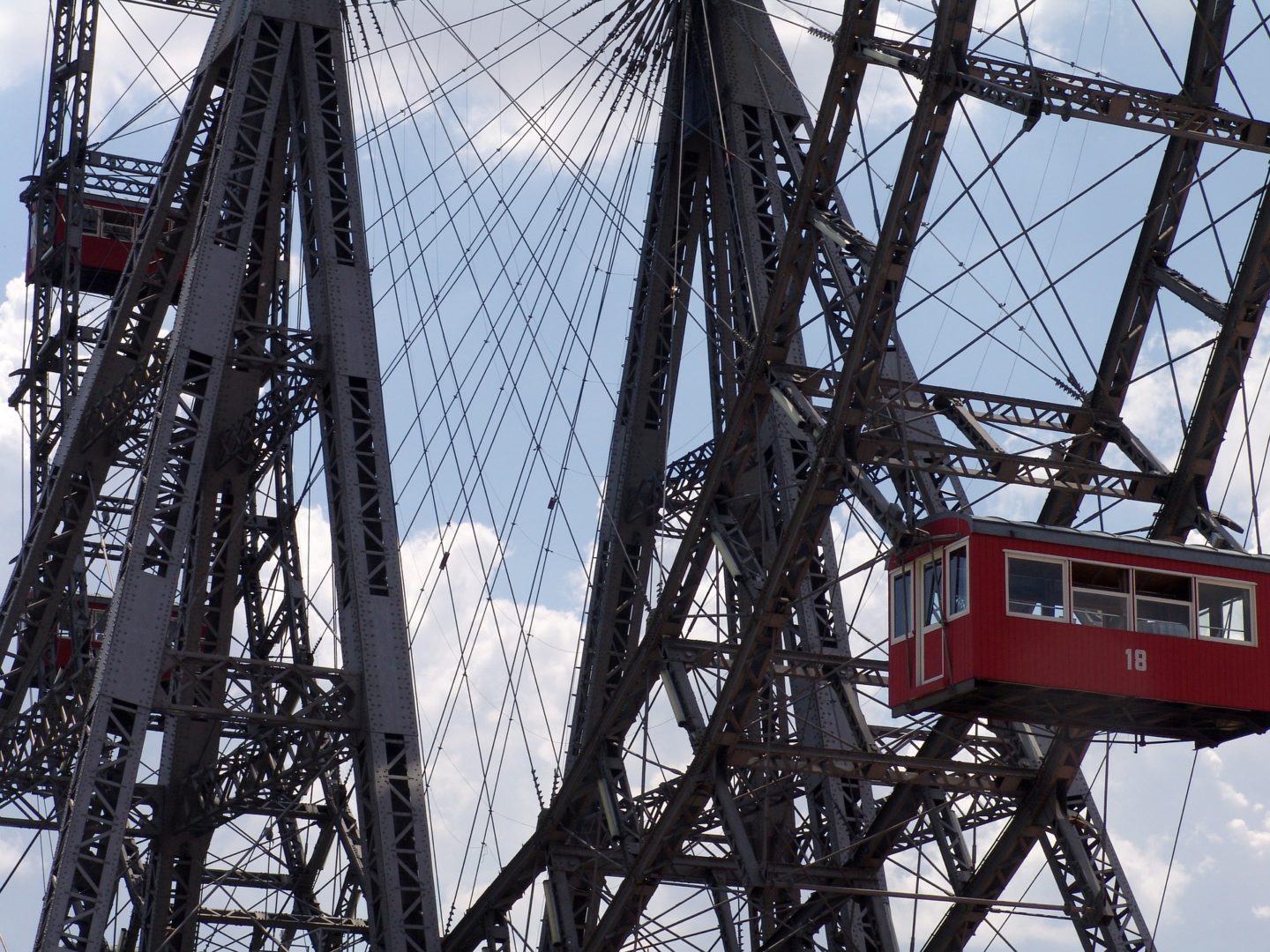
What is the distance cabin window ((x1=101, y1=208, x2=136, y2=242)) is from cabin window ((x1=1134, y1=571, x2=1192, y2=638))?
38005 millimetres

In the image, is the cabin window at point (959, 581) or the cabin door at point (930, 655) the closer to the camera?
the cabin window at point (959, 581)

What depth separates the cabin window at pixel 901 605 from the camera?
101 ft

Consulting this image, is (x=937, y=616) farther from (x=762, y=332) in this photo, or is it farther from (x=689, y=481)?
(x=689, y=481)

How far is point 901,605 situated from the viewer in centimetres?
3097

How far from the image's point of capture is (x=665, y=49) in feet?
141

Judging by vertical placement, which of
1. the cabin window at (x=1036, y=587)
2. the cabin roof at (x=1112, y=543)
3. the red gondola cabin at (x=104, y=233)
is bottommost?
the cabin window at (x=1036, y=587)

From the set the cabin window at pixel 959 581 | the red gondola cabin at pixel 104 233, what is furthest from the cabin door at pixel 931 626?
the red gondola cabin at pixel 104 233

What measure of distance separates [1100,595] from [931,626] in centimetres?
203

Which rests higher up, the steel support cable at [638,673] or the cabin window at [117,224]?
the cabin window at [117,224]

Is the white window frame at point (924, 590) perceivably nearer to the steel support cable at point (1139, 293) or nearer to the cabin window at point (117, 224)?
the steel support cable at point (1139, 293)

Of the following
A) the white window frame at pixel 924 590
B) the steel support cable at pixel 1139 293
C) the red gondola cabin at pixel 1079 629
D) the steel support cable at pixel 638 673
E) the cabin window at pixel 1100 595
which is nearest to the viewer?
the red gondola cabin at pixel 1079 629

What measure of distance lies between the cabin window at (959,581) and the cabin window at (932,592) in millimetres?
148

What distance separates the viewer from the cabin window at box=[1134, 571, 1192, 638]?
29828 millimetres

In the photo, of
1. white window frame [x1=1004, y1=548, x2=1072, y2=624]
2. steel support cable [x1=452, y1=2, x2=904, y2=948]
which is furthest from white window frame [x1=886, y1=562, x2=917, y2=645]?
steel support cable [x1=452, y1=2, x2=904, y2=948]
